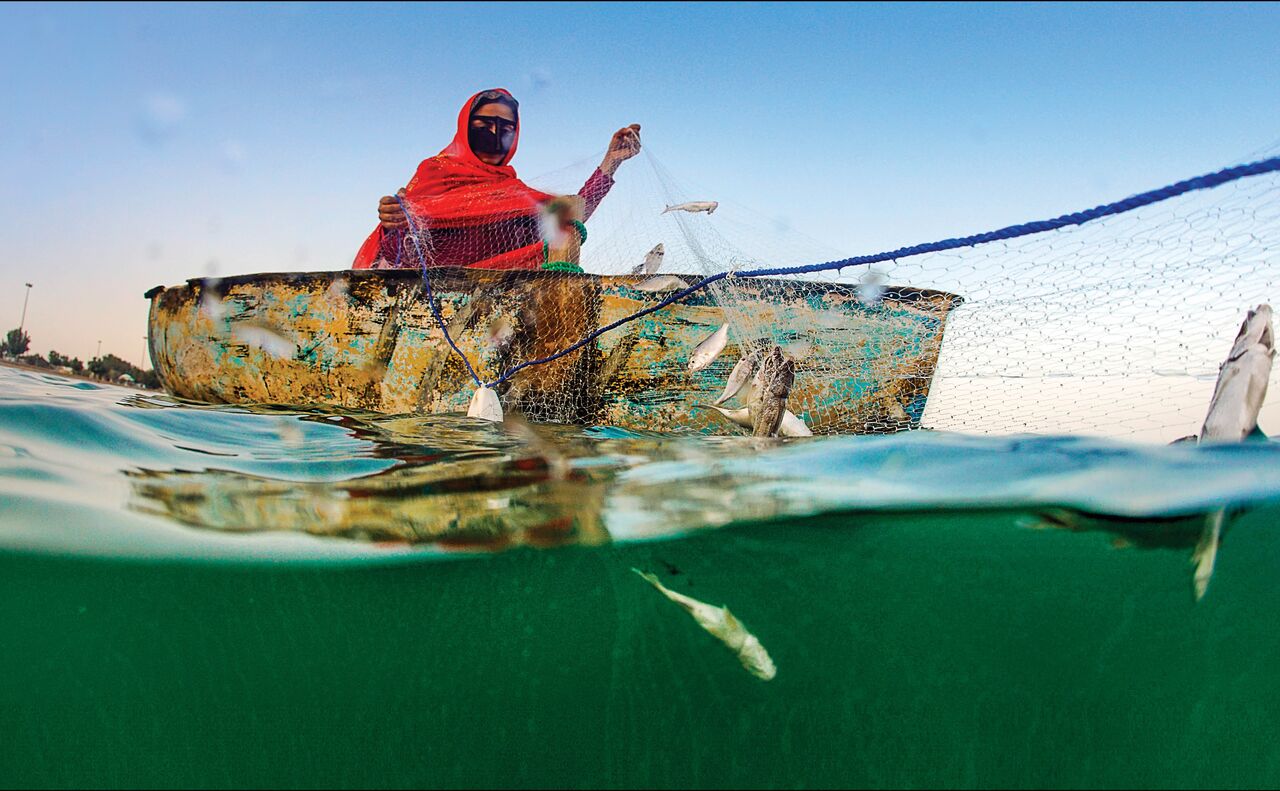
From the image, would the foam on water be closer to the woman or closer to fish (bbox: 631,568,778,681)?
fish (bbox: 631,568,778,681)

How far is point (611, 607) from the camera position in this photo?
6.31 metres

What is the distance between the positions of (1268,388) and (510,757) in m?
5.47

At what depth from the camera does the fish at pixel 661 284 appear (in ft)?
27.3

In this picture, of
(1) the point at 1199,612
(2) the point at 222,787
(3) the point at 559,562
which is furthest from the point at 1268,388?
(2) the point at 222,787

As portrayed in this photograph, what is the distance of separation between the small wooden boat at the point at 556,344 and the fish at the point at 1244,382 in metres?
3.21

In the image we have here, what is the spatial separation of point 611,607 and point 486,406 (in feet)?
8.17

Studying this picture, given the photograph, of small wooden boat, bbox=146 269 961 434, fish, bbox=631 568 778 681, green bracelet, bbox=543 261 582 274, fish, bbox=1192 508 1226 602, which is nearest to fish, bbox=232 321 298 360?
small wooden boat, bbox=146 269 961 434

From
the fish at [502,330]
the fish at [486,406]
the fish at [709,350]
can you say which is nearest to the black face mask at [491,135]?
the fish at [502,330]

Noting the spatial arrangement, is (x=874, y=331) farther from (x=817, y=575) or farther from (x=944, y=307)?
(x=817, y=575)

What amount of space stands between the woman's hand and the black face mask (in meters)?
2.87

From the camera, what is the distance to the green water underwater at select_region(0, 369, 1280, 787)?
200 inches

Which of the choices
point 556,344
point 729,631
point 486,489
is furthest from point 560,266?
point 729,631

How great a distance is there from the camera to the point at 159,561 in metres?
5.39

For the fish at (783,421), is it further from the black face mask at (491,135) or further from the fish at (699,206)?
the black face mask at (491,135)
